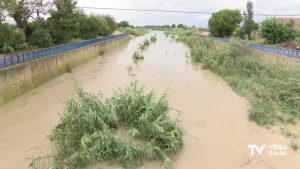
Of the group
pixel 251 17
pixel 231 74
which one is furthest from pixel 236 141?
pixel 251 17

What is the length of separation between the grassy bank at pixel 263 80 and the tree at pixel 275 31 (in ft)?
18.1

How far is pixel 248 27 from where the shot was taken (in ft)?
117

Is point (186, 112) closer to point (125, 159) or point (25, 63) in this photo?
point (125, 159)

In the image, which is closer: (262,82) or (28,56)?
(262,82)

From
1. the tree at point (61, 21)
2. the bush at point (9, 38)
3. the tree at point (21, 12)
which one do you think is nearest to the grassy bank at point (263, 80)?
the tree at point (61, 21)

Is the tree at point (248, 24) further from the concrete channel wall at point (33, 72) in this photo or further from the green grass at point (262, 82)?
the concrete channel wall at point (33, 72)

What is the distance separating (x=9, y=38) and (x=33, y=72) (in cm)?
463

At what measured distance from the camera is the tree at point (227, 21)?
43031mm

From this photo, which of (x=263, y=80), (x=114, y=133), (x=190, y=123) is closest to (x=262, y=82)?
(x=263, y=80)

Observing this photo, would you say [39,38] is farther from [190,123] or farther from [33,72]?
[190,123]

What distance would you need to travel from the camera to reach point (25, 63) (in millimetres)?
15539

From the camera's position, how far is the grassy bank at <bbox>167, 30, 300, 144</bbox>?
36.7ft

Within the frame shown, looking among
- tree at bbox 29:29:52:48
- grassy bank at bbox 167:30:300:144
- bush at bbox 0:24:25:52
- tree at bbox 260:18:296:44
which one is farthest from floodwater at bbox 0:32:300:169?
tree at bbox 260:18:296:44

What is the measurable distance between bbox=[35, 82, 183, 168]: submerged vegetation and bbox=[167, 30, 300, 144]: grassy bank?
3756 millimetres
